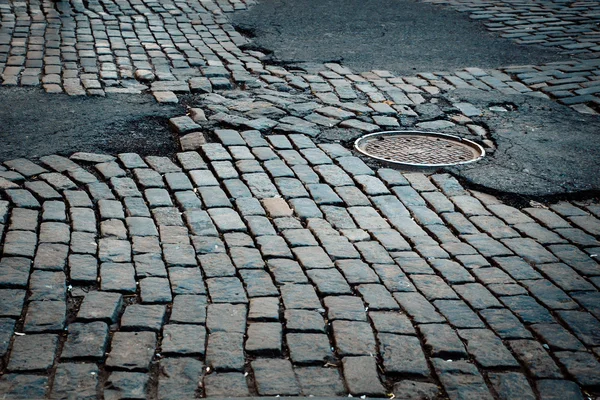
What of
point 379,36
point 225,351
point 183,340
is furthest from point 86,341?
point 379,36

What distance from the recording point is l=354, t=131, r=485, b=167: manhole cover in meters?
6.16

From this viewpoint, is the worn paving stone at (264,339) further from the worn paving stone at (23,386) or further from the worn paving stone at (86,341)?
the worn paving stone at (23,386)

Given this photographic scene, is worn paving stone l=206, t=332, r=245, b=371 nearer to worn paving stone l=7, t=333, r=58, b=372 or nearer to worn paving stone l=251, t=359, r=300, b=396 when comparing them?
worn paving stone l=251, t=359, r=300, b=396

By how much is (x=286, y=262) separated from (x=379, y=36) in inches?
234

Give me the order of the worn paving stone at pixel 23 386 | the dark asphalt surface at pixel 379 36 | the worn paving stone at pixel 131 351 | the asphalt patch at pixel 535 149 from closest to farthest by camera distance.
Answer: the worn paving stone at pixel 23 386 → the worn paving stone at pixel 131 351 → the asphalt patch at pixel 535 149 → the dark asphalt surface at pixel 379 36

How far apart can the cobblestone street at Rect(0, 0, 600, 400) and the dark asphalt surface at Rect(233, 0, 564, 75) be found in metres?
1.22

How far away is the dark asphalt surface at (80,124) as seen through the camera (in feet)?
19.8

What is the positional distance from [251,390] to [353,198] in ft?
7.46

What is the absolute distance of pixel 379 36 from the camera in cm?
986

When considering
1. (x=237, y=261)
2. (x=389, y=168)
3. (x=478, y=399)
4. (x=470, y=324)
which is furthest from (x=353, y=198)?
(x=478, y=399)

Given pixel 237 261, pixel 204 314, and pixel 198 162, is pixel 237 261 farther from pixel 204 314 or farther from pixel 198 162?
pixel 198 162

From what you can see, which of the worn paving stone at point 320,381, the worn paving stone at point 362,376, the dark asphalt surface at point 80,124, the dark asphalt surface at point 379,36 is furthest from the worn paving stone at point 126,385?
the dark asphalt surface at point 379,36

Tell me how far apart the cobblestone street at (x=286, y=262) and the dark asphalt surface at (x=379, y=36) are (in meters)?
1.22

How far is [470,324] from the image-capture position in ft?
13.1
